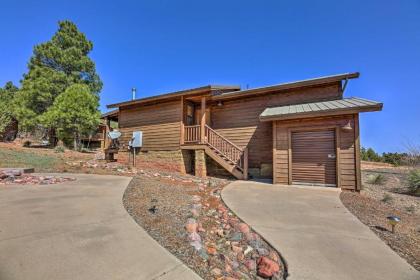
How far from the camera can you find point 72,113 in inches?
543

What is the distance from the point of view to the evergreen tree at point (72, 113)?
1370 centimetres

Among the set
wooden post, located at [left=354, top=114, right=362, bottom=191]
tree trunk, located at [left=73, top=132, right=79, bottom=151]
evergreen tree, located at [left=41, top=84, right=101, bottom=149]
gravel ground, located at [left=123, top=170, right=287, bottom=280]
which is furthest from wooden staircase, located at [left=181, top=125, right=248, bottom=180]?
tree trunk, located at [left=73, top=132, right=79, bottom=151]

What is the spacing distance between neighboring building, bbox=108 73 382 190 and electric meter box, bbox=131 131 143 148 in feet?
0.60

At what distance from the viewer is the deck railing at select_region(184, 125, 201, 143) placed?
9344 millimetres

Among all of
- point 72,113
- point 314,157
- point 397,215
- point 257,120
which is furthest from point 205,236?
point 72,113

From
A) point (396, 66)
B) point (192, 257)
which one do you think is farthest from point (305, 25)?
point (192, 257)

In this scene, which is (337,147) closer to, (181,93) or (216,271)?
(216,271)

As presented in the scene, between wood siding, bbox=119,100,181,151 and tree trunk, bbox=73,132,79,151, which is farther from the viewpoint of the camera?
tree trunk, bbox=73,132,79,151

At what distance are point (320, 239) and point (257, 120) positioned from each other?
22.4ft

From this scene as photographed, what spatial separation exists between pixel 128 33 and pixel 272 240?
46.7ft

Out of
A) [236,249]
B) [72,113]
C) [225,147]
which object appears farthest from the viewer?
[72,113]

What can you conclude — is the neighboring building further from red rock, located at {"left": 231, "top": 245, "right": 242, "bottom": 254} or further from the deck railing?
A: red rock, located at {"left": 231, "top": 245, "right": 242, "bottom": 254}

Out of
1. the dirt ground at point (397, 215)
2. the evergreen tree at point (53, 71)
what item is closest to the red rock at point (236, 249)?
the dirt ground at point (397, 215)

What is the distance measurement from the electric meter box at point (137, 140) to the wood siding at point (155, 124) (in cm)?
16
